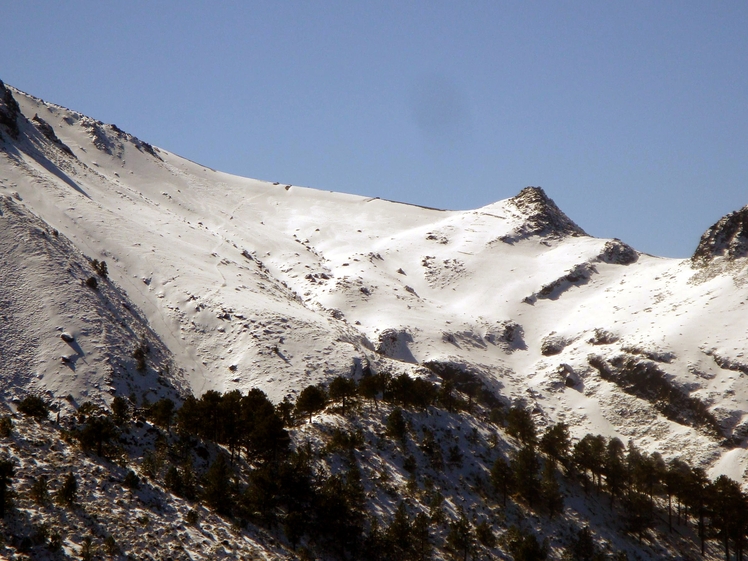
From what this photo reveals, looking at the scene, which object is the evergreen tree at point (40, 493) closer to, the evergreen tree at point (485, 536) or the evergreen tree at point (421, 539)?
the evergreen tree at point (421, 539)

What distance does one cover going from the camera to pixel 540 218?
423ft

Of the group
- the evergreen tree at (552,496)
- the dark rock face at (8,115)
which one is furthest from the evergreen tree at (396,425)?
the dark rock face at (8,115)

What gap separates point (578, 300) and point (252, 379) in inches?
2147

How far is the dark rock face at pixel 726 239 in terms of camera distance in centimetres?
9625

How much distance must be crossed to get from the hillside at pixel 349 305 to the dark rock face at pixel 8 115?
17.6 inches

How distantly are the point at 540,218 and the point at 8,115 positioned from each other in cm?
8878

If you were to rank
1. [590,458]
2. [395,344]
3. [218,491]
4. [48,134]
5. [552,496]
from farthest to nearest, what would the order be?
[48,134], [395,344], [590,458], [552,496], [218,491]

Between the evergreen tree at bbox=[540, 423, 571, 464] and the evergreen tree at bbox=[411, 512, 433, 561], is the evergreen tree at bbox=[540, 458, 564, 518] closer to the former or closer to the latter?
the evergreen tree at bbox=[540, 423, 571, 464]

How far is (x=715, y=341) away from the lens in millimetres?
79938

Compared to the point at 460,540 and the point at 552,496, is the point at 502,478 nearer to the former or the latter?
Answer: the point at 552,496

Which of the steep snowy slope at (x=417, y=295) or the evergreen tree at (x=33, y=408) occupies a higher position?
the steep snowy slope at (x=417, y=295)

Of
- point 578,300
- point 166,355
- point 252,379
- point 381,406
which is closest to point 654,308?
point 578,300

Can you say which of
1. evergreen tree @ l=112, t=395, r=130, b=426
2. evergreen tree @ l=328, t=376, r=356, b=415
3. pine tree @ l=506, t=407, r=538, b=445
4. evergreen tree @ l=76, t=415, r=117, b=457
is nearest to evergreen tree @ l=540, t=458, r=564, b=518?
pine tree @ l=506, t=407, r=538, b=445

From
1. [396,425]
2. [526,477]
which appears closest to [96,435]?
[396,425]
